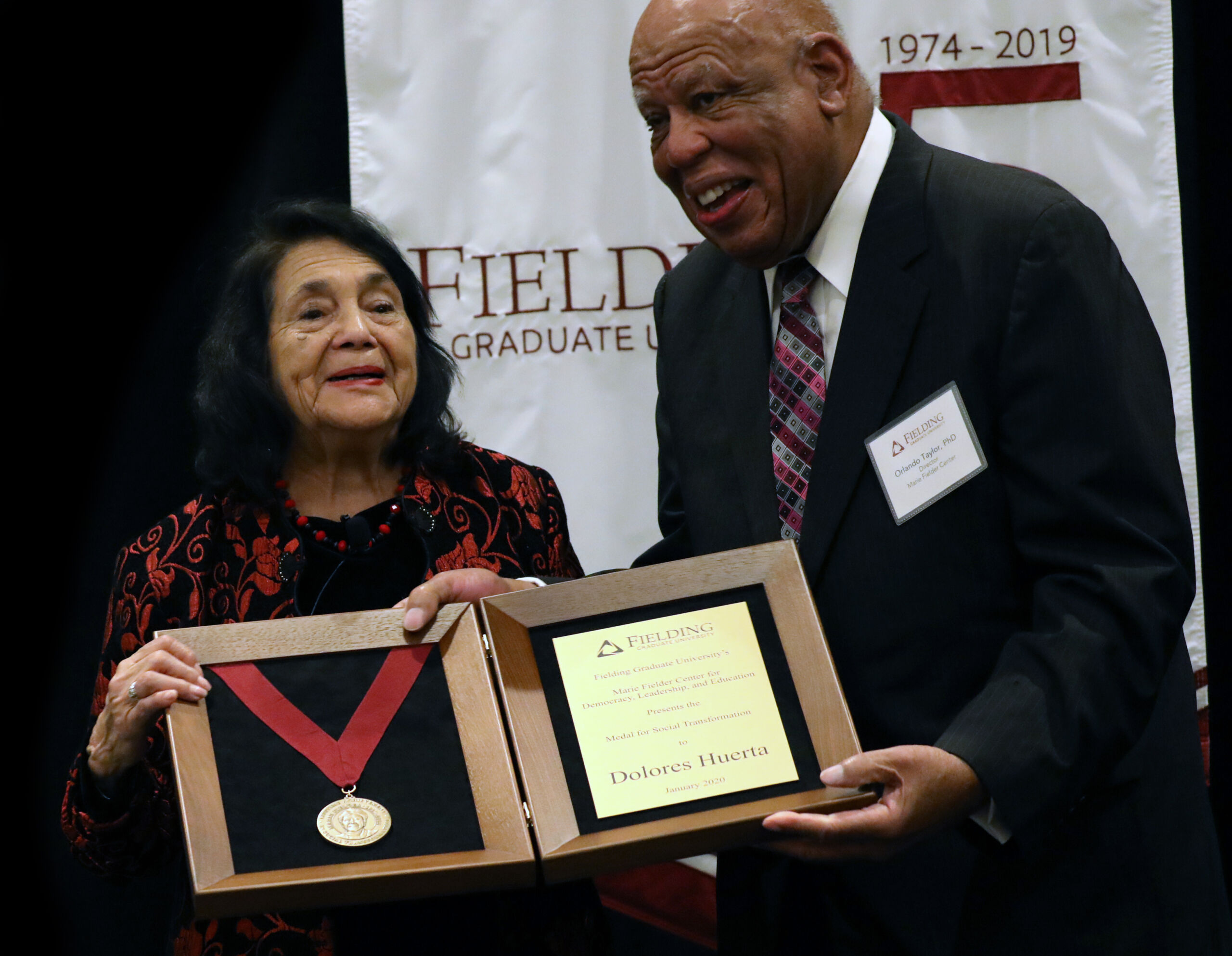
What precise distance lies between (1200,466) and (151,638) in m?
2.44

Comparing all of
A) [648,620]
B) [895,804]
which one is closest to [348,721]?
[648,620]

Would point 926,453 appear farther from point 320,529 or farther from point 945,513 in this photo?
point 320,529

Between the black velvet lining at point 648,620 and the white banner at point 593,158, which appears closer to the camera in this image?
the black velvet lining at point 648,620

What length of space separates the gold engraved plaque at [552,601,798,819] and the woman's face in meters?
0.74

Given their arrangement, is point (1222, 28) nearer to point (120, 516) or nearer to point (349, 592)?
point (349, 592)

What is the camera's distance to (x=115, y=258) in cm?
285

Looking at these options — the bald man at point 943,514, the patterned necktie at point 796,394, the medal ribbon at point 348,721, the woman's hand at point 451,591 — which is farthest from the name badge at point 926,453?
the medal ribbon at point 348,721

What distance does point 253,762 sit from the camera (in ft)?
5.20

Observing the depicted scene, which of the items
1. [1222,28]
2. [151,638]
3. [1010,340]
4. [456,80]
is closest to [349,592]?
[151,638]

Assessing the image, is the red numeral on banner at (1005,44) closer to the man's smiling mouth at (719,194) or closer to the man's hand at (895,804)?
the man's smiling mouth at (719,194)

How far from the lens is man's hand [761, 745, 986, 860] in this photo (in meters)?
1.42

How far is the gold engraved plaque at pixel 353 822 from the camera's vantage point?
1517 mm

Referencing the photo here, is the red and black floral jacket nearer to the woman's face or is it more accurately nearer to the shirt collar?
the woman's face

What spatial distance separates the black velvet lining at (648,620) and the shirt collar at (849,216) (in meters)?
0.47
